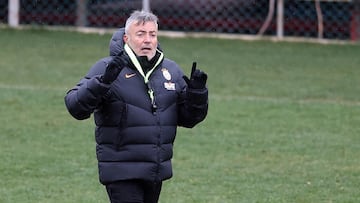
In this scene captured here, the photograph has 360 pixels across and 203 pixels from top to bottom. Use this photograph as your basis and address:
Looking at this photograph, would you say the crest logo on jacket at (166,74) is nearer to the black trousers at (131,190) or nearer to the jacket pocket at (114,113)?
the jacket pocket at (114,113)

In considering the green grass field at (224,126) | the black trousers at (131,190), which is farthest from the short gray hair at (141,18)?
the green grass field at (224,126)

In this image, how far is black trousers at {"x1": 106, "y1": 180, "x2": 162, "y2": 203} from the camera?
19.5 ft

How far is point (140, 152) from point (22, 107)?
6842 millimetres

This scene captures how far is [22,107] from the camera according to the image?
12570 mm

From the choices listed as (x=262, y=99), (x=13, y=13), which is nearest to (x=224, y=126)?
(x=262, y=99)

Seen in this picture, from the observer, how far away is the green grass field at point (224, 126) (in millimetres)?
8867

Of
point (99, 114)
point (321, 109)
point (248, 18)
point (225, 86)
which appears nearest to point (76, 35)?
point (248, 18)

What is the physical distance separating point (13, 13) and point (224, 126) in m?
7.85

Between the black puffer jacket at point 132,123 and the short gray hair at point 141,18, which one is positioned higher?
the short gray hair at point 141,18

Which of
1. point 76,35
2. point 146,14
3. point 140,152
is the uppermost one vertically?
point 146,14

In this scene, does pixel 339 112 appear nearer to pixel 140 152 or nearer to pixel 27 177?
pixel 27 177

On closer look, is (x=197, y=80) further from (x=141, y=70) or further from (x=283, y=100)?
(x=283, y=100)

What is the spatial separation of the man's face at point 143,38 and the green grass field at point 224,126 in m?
2.68

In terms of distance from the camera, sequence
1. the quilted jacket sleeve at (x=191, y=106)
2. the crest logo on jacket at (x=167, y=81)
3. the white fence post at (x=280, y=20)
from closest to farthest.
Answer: the quilted jacket sleeve at (x=191, y=106) < the crest logo on jacket at (x=167, y=81) < the white fence post at (x=280, y=20)
